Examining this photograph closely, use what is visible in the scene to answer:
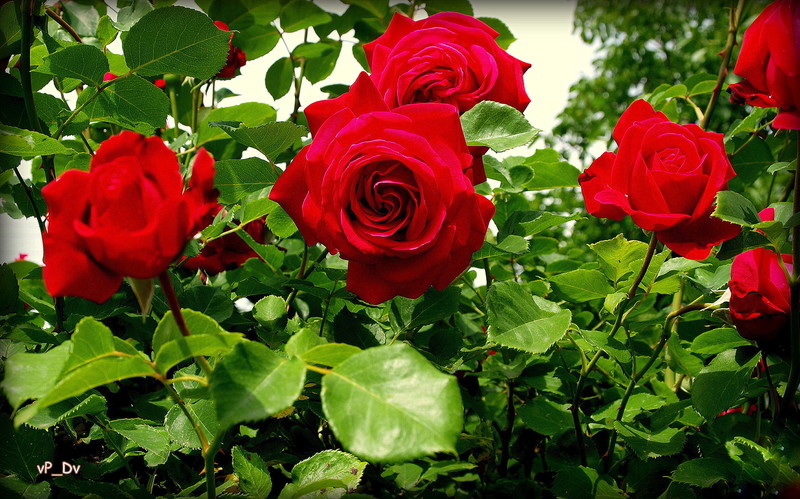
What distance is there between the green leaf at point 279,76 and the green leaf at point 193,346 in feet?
2.58

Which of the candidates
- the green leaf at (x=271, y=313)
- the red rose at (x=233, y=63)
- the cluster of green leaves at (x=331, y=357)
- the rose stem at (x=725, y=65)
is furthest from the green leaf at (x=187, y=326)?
the rose stem at (x=725, y=65)

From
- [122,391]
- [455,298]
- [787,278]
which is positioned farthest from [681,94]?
[122,391]

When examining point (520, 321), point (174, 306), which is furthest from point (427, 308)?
point (174, 306)

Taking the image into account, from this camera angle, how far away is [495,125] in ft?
1.89

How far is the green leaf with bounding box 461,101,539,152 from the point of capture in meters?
0.56

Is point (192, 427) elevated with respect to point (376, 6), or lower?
lower

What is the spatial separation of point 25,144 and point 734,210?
67 centimetres

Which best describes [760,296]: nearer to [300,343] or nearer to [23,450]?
[300,343]

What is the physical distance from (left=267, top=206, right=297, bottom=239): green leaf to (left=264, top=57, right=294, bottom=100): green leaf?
46 cm

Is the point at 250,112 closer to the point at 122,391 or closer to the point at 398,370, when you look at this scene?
the point at 122,391

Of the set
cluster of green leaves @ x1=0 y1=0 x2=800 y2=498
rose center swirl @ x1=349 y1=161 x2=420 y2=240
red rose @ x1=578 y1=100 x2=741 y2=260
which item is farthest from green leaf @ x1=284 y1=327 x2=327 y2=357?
red rose @ x1=578 y1=100 x2=741 y2=260

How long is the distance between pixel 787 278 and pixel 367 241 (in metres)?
0.43

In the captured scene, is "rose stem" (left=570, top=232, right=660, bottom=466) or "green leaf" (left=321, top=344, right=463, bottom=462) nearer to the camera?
"green leaf" (left=321, top=344, right=463, bottom=462)

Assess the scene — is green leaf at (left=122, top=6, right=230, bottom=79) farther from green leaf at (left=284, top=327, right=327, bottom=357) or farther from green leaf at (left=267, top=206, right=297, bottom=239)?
green leaf at (left=284, top=327, right=327, bottom=357)
